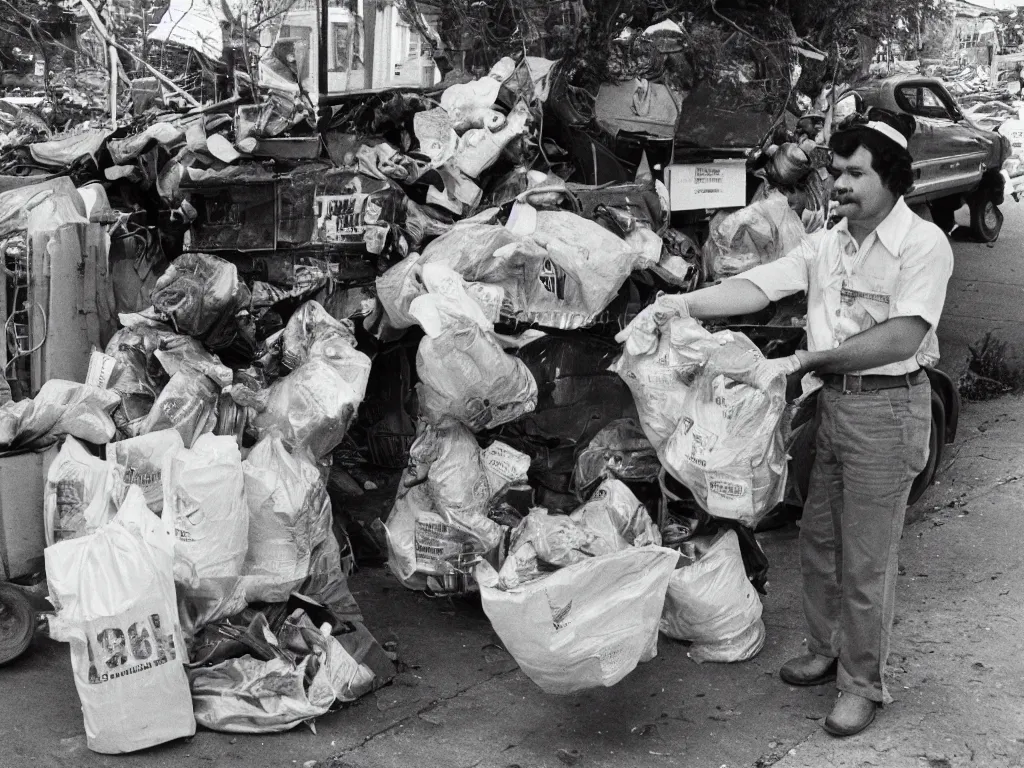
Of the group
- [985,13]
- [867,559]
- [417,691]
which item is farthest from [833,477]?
[985,13]

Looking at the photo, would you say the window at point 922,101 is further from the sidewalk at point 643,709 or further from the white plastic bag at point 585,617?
the white plastic bag at point 585,617

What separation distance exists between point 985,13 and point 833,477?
13.2 meters

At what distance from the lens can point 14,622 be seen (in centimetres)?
366

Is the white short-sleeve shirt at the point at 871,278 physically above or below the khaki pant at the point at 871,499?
above

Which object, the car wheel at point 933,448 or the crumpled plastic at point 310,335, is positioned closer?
the car wheel at point 933,448

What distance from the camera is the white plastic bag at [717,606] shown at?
363cm

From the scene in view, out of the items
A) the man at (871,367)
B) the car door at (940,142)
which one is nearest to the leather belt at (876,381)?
the man at (871,367)

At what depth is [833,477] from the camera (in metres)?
3.35

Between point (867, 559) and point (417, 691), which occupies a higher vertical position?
point (867, 559)

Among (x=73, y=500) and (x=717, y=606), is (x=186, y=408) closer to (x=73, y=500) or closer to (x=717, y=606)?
(x=73, y=500)

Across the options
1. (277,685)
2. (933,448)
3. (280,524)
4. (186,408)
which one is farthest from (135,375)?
(933,448)

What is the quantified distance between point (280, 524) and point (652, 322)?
135 cm

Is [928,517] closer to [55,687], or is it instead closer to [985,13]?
[55,687]

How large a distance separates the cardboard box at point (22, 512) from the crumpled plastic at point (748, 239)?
2854 mm
